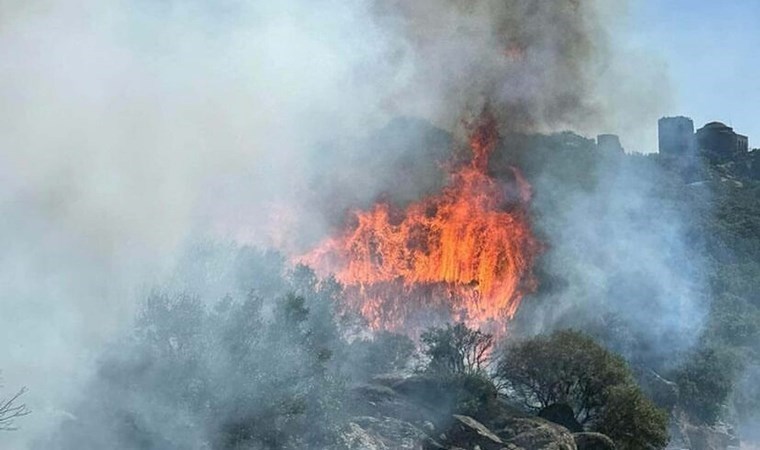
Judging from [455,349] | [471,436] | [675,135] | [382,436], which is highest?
[675,135]

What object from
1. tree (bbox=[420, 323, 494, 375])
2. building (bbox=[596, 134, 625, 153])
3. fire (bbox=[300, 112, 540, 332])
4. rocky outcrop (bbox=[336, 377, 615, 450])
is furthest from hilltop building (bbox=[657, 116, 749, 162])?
rocky outcrop (bbox=[336, 377, 615, 450])

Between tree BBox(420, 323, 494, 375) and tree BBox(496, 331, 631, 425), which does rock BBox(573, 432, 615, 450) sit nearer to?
tree BBox(496, 331, 631, 425)

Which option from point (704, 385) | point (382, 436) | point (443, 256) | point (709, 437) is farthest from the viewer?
point (443, 256)

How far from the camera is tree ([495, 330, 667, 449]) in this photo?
28.9m

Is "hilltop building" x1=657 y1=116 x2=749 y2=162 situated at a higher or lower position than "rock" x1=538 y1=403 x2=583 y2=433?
higher

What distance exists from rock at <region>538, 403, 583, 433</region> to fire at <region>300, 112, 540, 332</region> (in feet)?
49.8

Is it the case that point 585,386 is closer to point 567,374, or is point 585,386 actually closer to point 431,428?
point 567,374

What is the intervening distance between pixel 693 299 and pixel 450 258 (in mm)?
17580

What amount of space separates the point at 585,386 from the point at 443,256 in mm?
17593

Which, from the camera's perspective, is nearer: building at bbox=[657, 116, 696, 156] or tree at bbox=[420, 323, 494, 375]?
tree at bbox=[420, 323, 494, 375]

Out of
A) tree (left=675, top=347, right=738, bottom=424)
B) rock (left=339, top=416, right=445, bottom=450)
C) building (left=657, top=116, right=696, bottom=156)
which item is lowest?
rock (left=339, top=416, right=445, bottom=450)

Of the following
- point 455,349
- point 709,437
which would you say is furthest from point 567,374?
point 709,437

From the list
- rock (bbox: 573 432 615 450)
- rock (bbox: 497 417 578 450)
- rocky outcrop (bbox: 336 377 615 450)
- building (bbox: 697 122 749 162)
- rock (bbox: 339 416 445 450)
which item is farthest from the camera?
building (bbox: 697 122 749 162)

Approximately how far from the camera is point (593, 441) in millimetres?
27359
